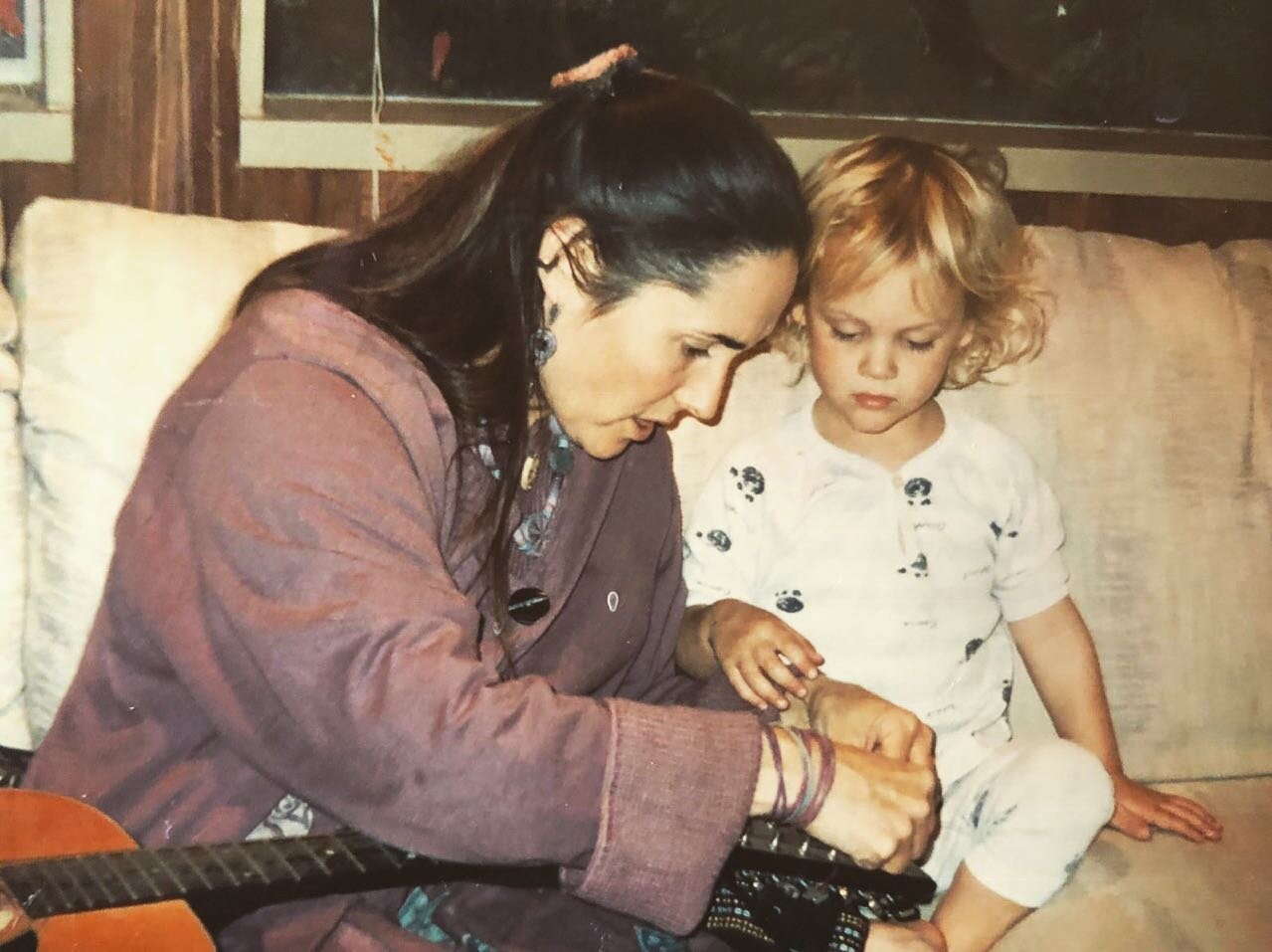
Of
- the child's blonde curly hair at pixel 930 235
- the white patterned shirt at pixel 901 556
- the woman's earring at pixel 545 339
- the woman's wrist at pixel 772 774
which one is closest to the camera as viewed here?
the woman's wrist at pixel 772 774

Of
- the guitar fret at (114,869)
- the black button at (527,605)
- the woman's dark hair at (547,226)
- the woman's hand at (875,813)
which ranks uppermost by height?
the woman's dark hair at (547,226)

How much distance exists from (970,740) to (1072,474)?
14.7 inches

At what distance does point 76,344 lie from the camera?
4.05 feet

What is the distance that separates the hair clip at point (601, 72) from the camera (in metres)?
1.04

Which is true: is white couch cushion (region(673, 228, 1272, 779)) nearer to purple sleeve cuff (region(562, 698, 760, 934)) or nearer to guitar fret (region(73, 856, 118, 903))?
purple sleeve cuff (region(562, 698, 760, 934))

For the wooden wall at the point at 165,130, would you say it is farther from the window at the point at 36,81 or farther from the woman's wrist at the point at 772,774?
the woman's wrist at the point at 772,774

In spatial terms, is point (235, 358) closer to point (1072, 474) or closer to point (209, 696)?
point (209, 696)

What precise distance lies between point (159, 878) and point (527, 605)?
1.25 feet

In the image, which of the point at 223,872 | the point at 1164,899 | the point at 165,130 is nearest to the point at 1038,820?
the point at 1164,899

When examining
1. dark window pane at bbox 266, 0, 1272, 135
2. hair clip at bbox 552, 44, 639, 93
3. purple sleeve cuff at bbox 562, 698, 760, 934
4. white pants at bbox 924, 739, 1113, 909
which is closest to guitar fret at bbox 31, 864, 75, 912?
purple sleeve cuff at bbox 562, 698, 760, 934

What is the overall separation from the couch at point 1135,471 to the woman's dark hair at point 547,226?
31cm

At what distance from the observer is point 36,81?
4.63ft

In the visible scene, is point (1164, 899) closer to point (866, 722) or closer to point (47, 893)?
point (866, 722)

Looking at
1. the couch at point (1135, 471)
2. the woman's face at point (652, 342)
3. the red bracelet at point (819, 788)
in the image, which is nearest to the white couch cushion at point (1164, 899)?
the couch at point (1135, 471)
